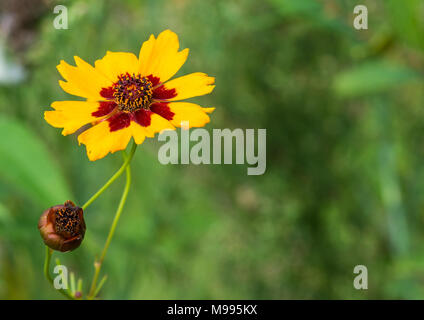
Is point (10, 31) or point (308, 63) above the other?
point (308, 63)

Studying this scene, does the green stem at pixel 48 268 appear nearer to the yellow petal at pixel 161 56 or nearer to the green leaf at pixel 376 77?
the yellow petal at pixel 161 56

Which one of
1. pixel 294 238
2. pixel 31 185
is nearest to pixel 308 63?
pixel 294 238

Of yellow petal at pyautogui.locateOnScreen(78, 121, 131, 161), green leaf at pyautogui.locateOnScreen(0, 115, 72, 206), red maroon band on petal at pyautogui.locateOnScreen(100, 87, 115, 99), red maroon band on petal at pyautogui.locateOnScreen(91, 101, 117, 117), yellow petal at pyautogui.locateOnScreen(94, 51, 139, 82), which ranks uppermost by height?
green leaf at pyautogui.locateOnScreen(0, 115, 72, 206)

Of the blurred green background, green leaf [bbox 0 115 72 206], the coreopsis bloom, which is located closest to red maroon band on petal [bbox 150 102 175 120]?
the coreopsis bloom

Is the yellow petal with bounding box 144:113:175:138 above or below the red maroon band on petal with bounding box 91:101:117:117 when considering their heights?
below

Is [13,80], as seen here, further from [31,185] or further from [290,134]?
[290,134]

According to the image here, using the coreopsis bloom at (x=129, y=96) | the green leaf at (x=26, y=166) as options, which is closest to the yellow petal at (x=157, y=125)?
the coreopsis bloom at (x=129, y=96)

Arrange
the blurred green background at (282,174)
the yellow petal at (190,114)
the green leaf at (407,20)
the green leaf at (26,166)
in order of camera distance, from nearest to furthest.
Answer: the yellow petal at (190,114) → the green leaf at (26,166) → the green leaf at (407,20) → the blurred green background at (282,174)

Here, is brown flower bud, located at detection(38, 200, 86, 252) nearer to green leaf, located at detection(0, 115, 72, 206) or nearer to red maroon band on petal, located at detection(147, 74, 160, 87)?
red maroon band on petal, located at detection(147, 74, 160, 87)
